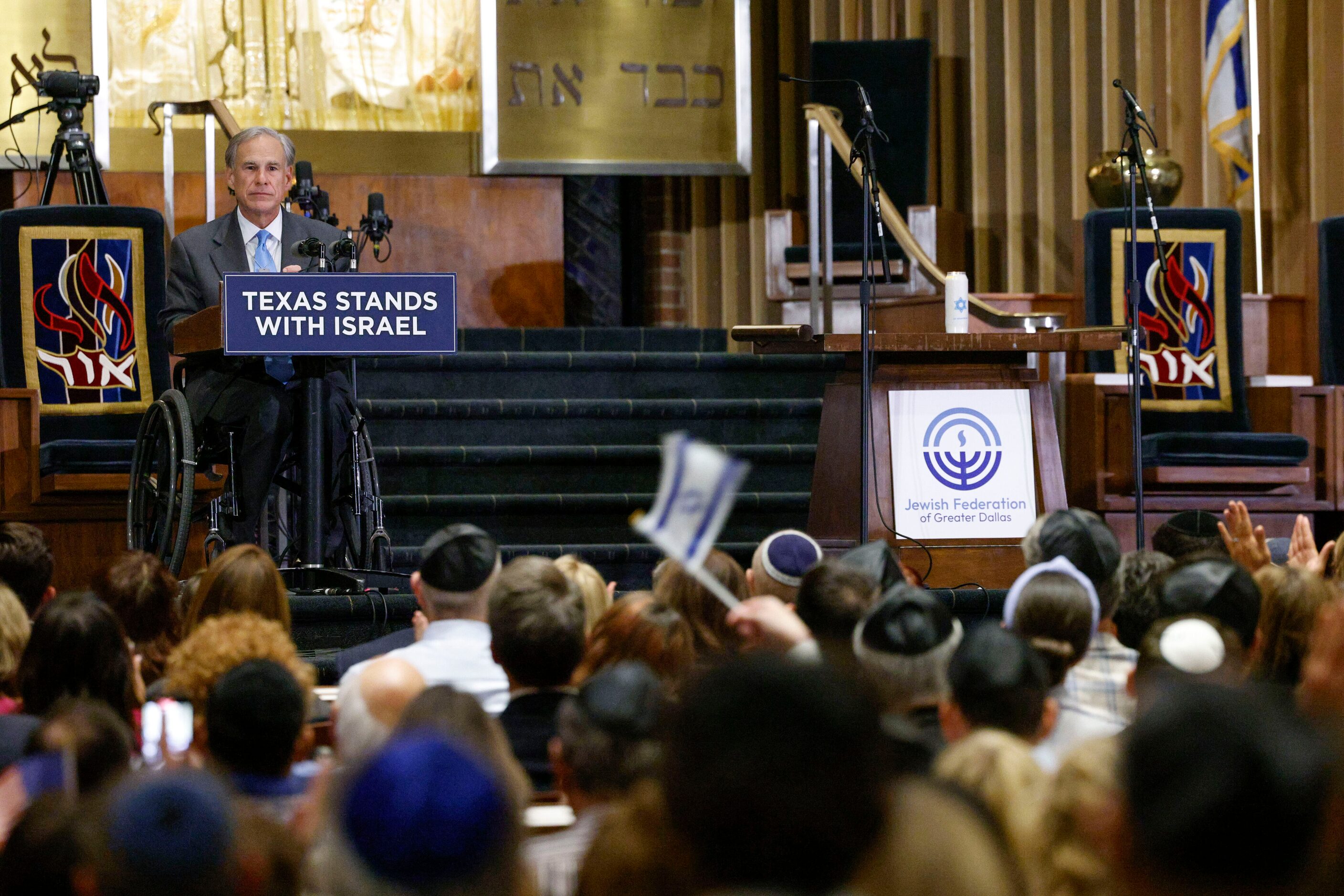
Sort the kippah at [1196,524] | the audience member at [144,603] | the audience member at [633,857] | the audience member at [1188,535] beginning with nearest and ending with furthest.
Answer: the audience member at [633,857]
the audience member at [144,603]
the audience member at [1188,535]
the kippah at [1196,524]

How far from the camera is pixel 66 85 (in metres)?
6.08

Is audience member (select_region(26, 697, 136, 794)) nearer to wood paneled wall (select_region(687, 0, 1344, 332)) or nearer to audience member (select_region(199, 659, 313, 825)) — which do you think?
audience member (select_region(199, 659, 313, 825))

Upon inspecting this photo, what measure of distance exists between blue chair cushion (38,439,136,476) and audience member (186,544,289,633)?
258 cm

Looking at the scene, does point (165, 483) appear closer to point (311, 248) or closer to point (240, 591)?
point (311, 248)

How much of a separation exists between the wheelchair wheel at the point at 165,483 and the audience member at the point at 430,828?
9.67ft

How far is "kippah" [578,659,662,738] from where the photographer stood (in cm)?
183

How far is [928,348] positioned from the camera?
489 cm

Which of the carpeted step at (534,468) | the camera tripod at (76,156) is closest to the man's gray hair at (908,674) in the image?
the carpeted step at (534,468)

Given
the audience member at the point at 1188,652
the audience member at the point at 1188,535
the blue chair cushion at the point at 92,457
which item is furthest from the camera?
the blue chair cushion at the point at 92,457

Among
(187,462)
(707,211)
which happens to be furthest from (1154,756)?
(707,211)

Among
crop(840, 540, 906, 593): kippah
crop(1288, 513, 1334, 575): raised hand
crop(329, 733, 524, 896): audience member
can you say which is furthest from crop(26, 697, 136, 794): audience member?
crop(1288, 513, 1334, 575): raised hand

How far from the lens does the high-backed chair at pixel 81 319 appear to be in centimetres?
586

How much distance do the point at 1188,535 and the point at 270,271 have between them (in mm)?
2315

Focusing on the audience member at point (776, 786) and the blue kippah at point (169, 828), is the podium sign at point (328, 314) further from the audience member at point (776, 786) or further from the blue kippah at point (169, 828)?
the audience member at point (776, 786)
